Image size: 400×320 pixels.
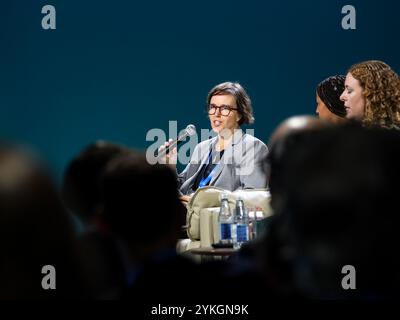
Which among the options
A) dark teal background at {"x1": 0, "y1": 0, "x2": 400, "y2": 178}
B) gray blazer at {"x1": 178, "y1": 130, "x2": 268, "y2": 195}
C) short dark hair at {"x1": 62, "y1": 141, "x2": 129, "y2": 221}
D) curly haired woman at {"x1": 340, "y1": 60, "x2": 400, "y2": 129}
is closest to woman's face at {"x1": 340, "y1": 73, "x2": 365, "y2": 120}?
curly haired woman at {"x1": 340, "y1": 60, "x2": 400, "y2": 129}

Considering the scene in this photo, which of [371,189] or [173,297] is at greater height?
[371,189]

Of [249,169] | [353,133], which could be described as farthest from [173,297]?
[249,169]

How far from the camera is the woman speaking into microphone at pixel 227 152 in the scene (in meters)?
4.61

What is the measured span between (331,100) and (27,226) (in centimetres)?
380

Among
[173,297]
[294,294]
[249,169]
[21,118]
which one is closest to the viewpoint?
[294,294]

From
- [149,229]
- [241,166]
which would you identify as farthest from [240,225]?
[149,229]

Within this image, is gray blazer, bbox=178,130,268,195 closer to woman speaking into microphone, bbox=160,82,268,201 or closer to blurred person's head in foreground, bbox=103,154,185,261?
woman speaking into microphone, bbox=160,82,268,201

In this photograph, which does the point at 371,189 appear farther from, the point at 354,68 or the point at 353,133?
the point at 354,68

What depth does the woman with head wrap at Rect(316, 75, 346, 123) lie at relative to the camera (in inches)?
167

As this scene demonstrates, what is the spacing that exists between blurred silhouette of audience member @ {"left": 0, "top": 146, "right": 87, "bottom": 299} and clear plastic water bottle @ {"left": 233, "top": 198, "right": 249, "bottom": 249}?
2.76m

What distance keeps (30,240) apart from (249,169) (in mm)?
3989

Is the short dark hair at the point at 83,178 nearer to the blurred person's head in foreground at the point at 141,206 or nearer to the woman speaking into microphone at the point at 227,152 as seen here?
the blurred person's head in foreground at the point at 141,206

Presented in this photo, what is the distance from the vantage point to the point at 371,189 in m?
0.70

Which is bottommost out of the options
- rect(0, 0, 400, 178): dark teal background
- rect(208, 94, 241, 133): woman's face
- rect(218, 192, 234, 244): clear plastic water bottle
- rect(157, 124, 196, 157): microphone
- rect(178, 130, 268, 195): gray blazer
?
rect(218, 192, 234, 244): clear plastic water bottle
